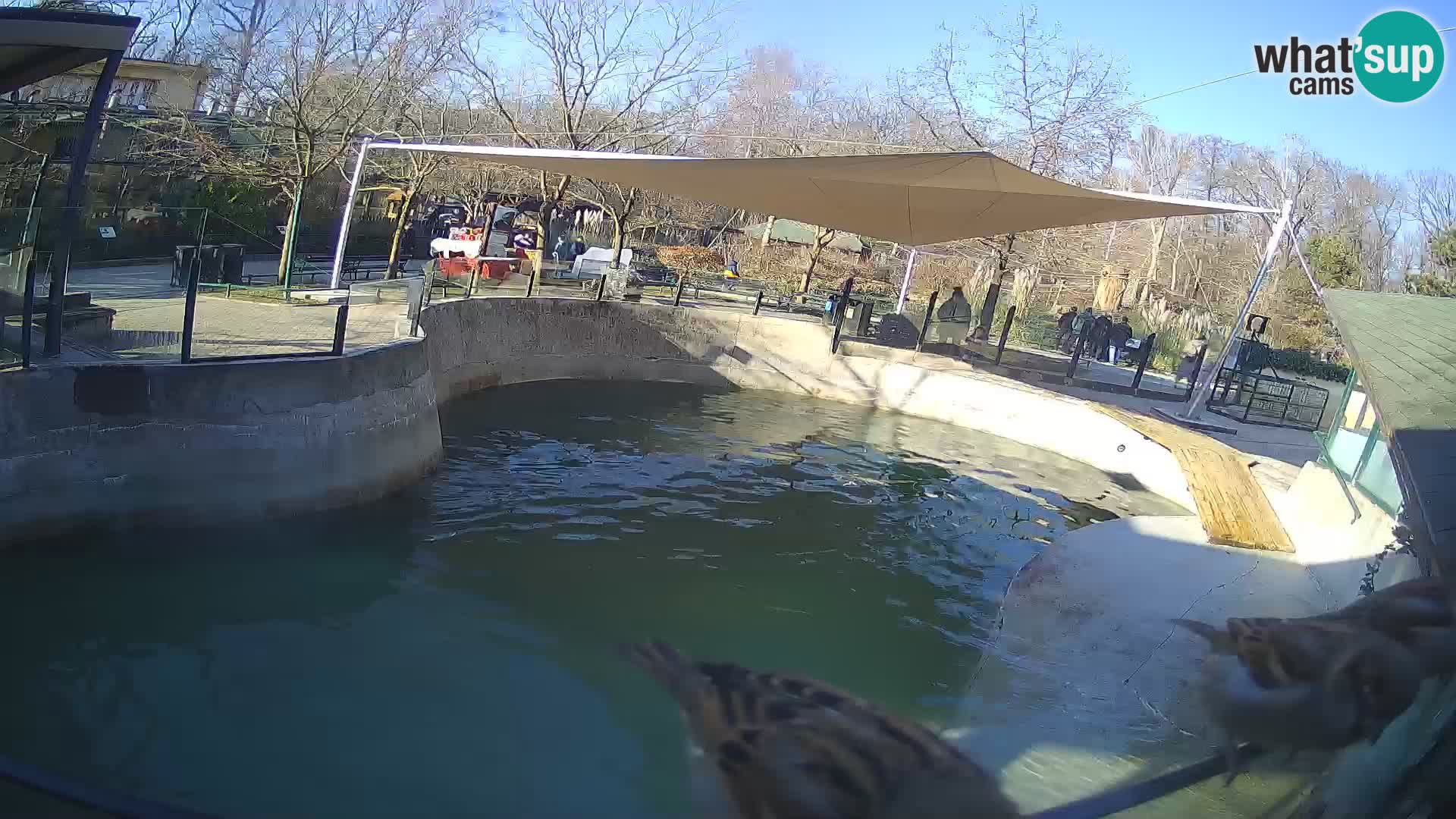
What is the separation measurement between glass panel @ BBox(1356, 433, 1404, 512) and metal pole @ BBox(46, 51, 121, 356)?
9350 millimetres

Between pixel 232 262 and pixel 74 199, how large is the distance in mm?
5879

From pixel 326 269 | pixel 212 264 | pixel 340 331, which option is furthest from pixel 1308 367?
pixel 212 264

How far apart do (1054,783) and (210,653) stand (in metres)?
5.02

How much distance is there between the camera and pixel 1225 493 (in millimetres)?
10445

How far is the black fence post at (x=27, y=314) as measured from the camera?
7461 mm

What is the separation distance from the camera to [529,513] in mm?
9820

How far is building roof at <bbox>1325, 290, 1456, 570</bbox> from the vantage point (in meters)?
3.85

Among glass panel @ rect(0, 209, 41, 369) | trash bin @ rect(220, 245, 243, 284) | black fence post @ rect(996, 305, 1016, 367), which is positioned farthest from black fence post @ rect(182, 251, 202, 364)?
black fence post @ rect(996, 305, 1016, 367)

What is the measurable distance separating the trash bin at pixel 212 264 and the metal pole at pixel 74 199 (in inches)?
196

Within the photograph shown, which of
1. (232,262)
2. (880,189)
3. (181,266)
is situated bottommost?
(181,266)

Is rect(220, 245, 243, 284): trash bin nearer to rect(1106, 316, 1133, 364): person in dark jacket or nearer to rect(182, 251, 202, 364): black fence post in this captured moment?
rect(182, 251, 202, 364): black fence post

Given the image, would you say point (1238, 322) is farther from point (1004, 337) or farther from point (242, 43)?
point (242, 43)

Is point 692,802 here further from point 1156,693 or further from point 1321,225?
point 1321,225

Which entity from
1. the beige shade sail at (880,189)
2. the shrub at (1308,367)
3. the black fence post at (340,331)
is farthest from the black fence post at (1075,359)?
the black fence post at (340,331)
